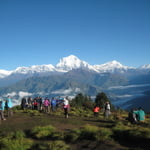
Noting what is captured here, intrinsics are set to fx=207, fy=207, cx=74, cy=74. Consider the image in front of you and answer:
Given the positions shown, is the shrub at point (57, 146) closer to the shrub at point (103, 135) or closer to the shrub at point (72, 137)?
the shrub at point (72, 137)

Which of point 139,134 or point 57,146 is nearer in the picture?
point 57,146

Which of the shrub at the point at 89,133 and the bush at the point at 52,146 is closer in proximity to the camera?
the bush at the point at 52,146

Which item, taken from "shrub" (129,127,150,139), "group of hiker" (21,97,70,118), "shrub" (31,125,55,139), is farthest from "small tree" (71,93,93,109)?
"shrub" (129,127,150,139)

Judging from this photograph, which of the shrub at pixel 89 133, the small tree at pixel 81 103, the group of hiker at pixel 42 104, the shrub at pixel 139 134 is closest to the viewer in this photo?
the shrub at pixel 139 134

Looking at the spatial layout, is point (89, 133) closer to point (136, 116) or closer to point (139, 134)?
point (139, 134)

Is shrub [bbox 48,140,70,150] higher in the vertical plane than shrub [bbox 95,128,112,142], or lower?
lower

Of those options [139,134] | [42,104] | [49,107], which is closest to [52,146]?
[139,134]

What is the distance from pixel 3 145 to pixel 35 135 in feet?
7.69

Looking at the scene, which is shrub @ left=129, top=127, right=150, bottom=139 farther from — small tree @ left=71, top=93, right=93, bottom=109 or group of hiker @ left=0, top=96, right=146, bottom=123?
small tree @ left=71, top=93, right=93, bottom=109

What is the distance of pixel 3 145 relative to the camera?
10.3 metres

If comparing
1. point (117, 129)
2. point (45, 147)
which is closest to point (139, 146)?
point (117, 129)

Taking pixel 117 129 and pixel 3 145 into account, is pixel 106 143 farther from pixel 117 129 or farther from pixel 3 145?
pixel 3 145

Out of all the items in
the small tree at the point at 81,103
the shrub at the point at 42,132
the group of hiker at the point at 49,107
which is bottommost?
the small tree at the point at 81,103

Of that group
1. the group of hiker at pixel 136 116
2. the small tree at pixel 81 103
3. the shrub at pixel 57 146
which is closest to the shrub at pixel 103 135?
the shrub at pixel 57 146
